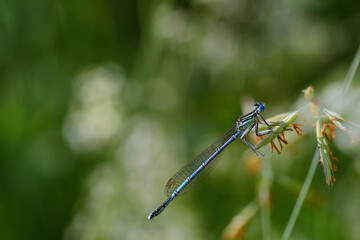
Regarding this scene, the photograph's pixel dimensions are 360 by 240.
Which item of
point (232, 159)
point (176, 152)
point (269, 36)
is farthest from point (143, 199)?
point (269, 36)

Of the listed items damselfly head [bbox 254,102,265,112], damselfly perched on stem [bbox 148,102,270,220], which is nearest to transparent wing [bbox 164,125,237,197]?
damselfly perched on stem [bbox 148,102,270,220]

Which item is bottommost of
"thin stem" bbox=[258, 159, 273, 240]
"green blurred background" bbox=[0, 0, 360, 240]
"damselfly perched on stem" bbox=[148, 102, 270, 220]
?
"thin stem" bbox=[258, 159, 273, 240]

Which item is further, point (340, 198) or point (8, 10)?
point (8, 10)

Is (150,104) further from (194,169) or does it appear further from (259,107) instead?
(259,107)

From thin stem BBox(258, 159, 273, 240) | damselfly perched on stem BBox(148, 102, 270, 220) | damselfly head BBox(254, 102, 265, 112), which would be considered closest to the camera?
thin stem BBox(258, 159, 273, 240)

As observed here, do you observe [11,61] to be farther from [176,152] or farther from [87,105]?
[176,152]

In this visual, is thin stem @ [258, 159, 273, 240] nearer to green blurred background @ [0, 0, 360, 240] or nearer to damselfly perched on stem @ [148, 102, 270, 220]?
damselfly perched on stem @ [148, 102, 270, 220]

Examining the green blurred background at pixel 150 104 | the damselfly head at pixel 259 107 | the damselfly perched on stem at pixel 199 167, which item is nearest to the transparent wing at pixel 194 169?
the damselfly perched on stem at pixel 199 167
